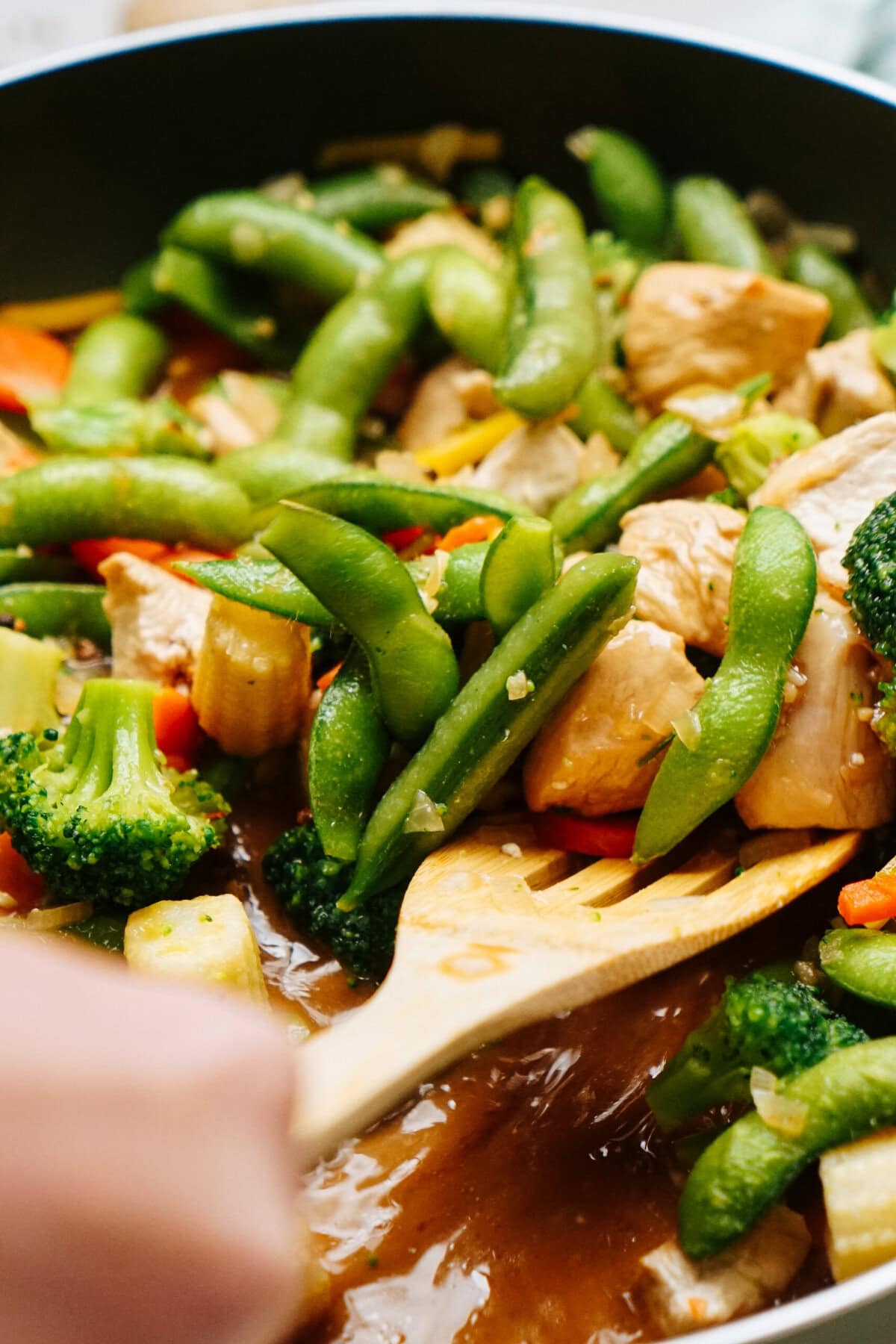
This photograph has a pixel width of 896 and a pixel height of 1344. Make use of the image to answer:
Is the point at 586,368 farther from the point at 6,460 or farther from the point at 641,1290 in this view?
the point at 641,1290

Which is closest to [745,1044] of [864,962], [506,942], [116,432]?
[864,962]

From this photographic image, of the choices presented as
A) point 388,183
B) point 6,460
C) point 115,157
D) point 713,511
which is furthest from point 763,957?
point 115,157

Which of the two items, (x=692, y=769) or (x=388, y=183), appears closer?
(x=692, y=769)

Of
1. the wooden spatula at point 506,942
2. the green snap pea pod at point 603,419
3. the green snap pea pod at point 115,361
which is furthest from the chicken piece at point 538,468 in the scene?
the green snap pea pod at point 115,361

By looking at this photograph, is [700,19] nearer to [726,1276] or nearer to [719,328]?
[719,328]

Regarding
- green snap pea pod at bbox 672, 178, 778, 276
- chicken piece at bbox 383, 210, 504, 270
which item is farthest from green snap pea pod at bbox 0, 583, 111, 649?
green snap pea pod at bbox 672, 178, 778, 276

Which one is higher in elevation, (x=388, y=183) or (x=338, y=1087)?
(x=388, y=183)
